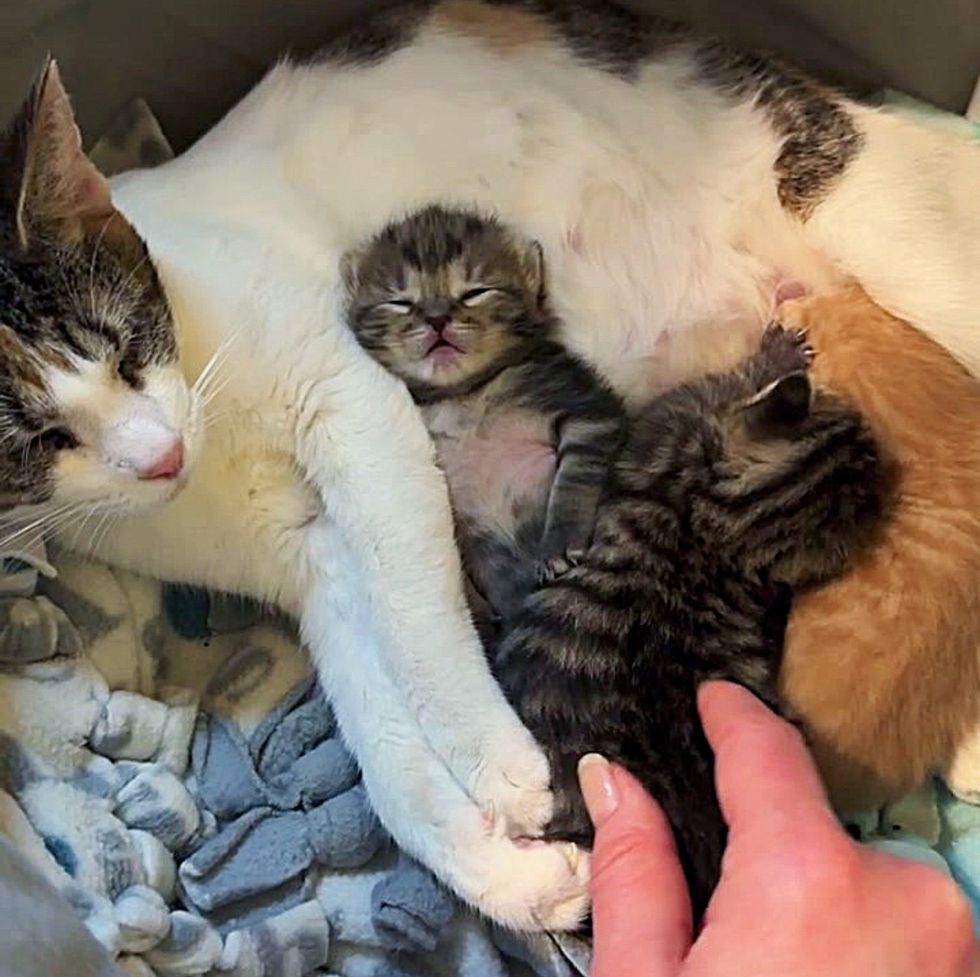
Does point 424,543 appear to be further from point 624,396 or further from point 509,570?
point 624,396

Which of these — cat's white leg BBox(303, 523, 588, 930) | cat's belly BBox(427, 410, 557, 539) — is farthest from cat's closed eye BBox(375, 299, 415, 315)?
cat's white leg BBox(303, 523, 588, 930)

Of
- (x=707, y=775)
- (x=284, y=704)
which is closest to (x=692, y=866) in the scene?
(x=707, y=775)

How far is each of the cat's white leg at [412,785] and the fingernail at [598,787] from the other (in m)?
0.11

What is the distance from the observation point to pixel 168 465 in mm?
1408

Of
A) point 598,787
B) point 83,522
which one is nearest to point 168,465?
point 83,522

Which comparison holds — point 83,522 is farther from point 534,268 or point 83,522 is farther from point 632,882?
point 632,882

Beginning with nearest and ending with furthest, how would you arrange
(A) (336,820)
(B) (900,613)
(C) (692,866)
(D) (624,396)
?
(C) (692,866)
(B) (900,613)
(A) (336,820)
(D) (624,396)

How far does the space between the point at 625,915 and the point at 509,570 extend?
1.53ft

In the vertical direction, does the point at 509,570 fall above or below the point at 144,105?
below

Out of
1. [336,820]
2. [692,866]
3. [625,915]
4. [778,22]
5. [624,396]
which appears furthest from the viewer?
[778,22]

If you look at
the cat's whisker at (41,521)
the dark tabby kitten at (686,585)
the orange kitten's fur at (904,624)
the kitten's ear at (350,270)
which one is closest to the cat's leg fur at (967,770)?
the orange kitten's fur at (904,624)

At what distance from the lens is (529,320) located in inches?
66.8

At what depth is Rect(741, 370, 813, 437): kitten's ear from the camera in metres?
1.50

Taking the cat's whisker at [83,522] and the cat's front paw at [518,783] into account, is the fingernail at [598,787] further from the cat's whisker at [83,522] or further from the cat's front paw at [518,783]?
the cat's whisker at [83,522]
